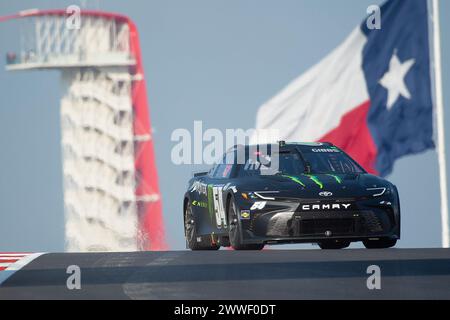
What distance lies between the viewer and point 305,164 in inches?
707

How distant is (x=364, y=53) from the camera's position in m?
27.7

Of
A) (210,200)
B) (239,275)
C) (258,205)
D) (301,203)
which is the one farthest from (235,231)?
(239,275)

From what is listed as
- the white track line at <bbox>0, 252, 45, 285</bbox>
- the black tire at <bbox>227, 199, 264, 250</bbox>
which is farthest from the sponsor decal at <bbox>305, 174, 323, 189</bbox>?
the white track line at <bbox>0, 252, 45, 285</bbox>

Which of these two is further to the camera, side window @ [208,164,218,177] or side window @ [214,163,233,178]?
side window @ [208,164,218,177]

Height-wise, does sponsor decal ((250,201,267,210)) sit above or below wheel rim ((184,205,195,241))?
above

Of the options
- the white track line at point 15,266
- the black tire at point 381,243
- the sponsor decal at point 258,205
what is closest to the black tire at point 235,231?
the sponsor decal at point 258,205

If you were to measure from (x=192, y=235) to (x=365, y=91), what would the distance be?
8.61 metres

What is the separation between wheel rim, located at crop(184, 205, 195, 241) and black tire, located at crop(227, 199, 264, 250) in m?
1.70

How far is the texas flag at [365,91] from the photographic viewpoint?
2688cm

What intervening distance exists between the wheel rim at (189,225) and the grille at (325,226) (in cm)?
269

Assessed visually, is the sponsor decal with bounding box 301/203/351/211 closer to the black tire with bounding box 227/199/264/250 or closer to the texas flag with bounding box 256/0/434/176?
the black tire with bounding box 227/199/264/250

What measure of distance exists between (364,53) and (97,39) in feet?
183

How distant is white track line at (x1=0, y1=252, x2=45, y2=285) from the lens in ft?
44.7

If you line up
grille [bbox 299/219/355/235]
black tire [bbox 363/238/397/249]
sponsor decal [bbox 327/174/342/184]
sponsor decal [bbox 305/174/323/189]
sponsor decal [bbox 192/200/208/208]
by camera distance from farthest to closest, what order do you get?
1. sponsor decal [bbox 192/200/208/208]
2. black tire [bbox 363/238/397/249]
3. sponsor decal [bbox 327/174/342/184]
4. sponsor decal [bbox 305/174/323/189]
5. grille [bbox 299/219/355/235]
